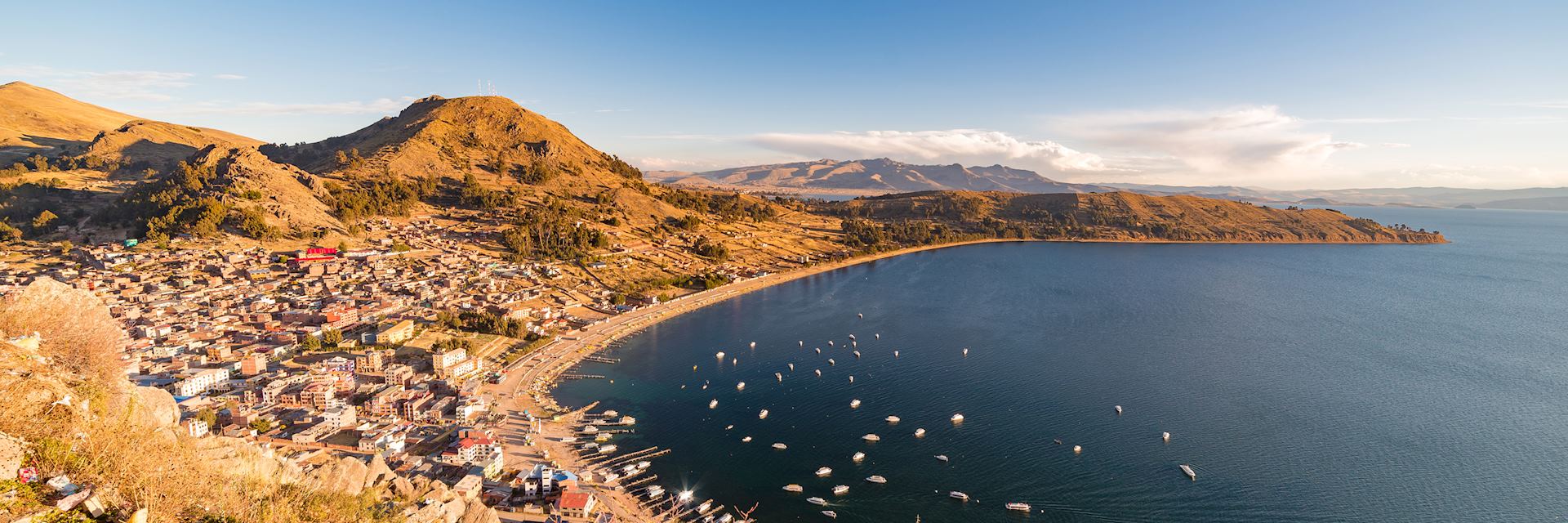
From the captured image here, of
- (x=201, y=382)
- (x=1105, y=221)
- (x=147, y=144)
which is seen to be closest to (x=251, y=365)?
(x=201, y=382)

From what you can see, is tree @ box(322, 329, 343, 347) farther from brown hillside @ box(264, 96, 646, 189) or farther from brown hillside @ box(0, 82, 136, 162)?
brown hillside @ box(0, 82, 136, 162)

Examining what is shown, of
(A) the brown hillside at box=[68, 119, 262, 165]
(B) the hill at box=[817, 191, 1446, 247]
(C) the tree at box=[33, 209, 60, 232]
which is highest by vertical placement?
(A) the brown hillside at box=[68, 119, 262, 165]

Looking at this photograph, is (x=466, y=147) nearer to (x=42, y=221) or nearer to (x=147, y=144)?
(x=147, y=144)

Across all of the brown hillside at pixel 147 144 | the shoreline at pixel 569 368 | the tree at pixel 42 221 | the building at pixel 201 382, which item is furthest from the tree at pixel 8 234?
the shoreline at pixel 569 368

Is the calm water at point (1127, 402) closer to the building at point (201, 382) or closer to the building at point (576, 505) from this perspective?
the building at point (576, 505)

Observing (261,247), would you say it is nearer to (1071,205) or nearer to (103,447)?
(103,447)

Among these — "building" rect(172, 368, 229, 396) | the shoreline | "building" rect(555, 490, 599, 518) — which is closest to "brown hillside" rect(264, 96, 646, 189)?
the shoreline
